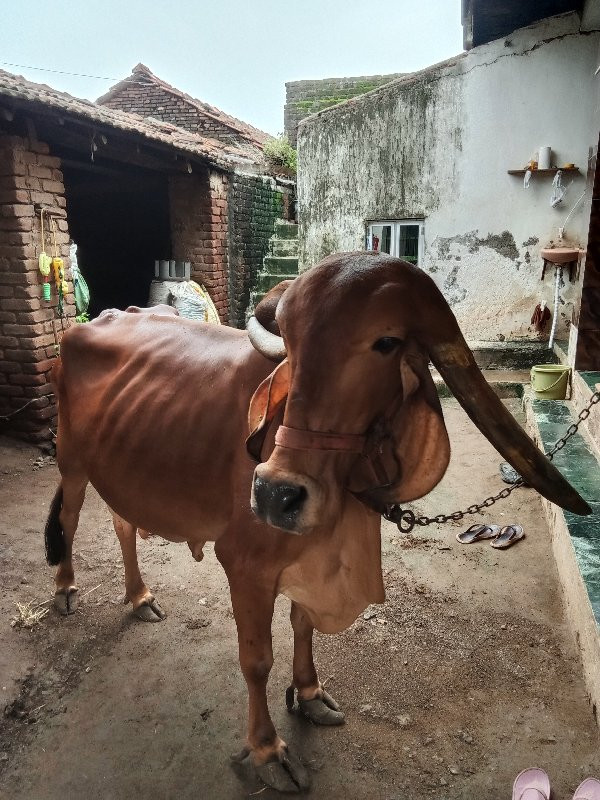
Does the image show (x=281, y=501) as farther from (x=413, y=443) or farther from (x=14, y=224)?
(x=14, y=224)

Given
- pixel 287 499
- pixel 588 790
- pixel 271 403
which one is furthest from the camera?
pixel 588 790

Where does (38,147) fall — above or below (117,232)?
above

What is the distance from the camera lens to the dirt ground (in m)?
2.10

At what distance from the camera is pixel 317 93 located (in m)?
13.1

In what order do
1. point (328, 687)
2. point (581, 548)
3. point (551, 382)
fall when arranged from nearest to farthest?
point (328, 687) → point (581, 548) → point (551, 382)

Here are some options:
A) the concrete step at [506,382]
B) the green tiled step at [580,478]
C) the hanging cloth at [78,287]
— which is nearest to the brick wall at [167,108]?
the hanging cloth at [78,287]

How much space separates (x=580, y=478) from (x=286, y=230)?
7.68m

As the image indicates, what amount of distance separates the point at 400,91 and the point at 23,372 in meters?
6.11

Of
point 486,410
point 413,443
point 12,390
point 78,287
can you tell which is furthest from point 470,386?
point 78,287

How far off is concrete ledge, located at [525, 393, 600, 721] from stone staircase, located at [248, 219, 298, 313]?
5.71 m

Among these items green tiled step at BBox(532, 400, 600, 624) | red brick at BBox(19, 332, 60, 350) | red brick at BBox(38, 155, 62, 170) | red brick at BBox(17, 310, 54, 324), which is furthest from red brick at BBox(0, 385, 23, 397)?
green tiled step at BBox(532, 400, 600, 624)

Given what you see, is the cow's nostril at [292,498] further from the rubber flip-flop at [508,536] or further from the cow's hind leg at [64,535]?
the rubber flip-flop at [508,536]

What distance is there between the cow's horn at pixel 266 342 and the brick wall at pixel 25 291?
148 inches

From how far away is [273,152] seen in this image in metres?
10.7
